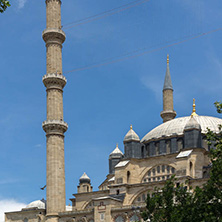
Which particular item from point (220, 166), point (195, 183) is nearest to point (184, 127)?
point (195, 183)

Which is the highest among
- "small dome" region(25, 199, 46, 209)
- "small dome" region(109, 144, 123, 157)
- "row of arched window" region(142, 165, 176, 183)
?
"small dome" region(109, 144, 123, 157)

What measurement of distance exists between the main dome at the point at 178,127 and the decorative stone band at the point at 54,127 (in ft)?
31.8

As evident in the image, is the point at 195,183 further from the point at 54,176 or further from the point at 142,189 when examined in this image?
the point at 54,176

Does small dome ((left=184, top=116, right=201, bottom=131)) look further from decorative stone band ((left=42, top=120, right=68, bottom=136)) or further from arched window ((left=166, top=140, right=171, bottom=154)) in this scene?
decorative stone band ((left=42, top=120, right=68, bottom=136))

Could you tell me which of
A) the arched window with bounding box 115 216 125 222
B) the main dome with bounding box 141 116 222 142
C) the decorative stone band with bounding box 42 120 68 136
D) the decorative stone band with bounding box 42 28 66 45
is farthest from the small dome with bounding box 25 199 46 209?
the decorative stone band with bounding box 42 28 66 45

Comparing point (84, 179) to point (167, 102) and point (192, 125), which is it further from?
point (192, 125)

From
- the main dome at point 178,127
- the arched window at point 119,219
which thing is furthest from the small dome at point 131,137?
the arched window at point 119,219

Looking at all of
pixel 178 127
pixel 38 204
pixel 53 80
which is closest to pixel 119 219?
pixel 38 204

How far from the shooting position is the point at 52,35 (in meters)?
60.2

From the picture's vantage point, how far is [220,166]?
98.9 feet

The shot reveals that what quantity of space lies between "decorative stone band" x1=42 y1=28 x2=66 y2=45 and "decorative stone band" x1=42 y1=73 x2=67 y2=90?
3721 mm

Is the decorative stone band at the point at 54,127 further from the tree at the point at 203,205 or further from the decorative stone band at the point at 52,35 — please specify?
the tree at the point at 203,205

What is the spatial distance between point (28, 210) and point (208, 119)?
2124cm

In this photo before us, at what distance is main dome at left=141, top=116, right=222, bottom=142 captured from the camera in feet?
199
